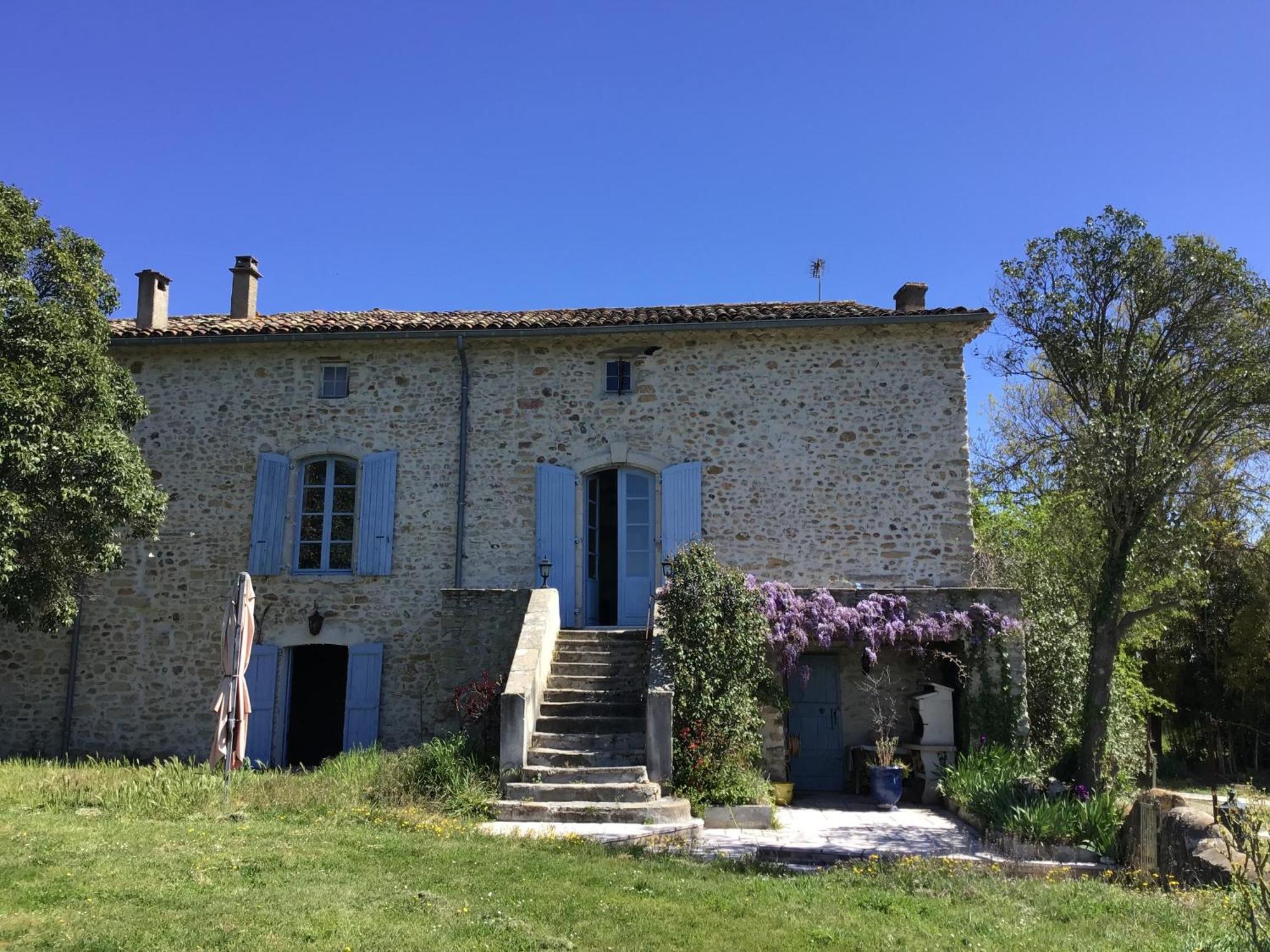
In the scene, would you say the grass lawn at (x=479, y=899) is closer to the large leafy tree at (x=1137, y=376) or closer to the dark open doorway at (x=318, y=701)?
the large leafy tree at (x=1137, y=376)

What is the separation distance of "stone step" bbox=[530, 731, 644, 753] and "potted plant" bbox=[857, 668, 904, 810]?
8.14ft

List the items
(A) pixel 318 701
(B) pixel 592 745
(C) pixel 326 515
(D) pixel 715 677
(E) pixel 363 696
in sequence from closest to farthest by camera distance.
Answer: (B) pixel 592 745 → (D) pixel 715 677 → (E) pixel 363 696 → (C) pixel 326 515 → (A) pixel 318 701

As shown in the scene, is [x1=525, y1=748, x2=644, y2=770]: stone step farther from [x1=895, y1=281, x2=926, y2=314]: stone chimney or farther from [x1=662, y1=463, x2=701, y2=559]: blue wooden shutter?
[x1=895, y1=281, x2=926, y2=314]: stone chimney

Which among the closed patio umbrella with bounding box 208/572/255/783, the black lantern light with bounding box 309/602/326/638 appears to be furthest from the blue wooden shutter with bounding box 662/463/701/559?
the closed patio umbrella with bounding box 208/572/255/783

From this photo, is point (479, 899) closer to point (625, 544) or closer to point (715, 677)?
point (715, 677)

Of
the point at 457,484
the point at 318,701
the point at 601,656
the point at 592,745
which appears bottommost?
the point at 592,745

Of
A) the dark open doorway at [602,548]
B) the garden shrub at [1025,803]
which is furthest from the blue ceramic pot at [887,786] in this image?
the dark open doorway at [602,548]

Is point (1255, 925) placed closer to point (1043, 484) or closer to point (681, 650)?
point (681, 650)

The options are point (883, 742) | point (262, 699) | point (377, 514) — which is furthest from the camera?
point (377, 514)

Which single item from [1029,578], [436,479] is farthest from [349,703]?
[1029,578]

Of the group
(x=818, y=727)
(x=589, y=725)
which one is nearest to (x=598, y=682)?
(x=589, y=725)

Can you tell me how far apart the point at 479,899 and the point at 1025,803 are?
4.88m

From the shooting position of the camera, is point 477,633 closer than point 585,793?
No

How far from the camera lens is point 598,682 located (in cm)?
1004
